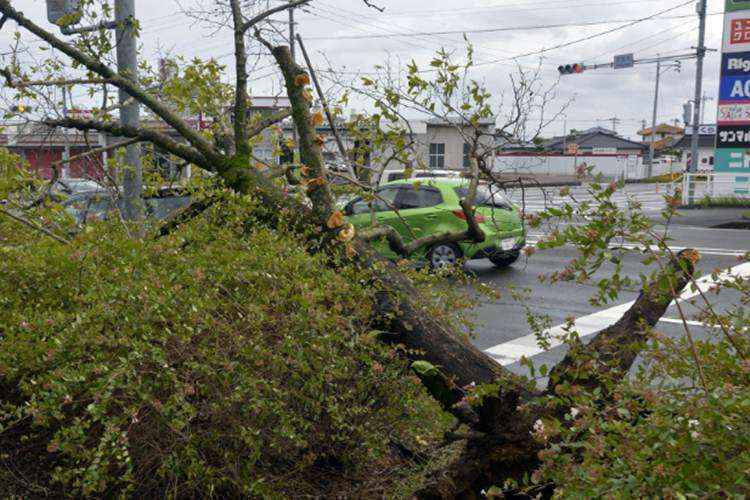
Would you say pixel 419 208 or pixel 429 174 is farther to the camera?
pixel 419 208

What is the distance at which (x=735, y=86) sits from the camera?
23.9 meters

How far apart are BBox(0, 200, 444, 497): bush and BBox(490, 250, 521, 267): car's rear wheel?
376 inches

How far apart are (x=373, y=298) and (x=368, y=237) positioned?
716mm

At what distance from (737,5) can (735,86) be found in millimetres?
2361

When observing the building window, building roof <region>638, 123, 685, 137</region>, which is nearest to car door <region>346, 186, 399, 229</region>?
the building window

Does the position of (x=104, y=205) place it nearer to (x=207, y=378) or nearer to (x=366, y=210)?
(x=207, y=378)

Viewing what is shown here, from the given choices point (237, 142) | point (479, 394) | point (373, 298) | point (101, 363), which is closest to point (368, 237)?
point (373, 298)

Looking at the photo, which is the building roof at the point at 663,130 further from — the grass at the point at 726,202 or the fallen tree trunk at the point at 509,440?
the fallen tree trunk at the point at 509,440

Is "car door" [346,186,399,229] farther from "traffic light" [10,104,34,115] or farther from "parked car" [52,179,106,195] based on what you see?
"traffic light" [10,104,34,115]

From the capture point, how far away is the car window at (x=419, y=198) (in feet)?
41.8

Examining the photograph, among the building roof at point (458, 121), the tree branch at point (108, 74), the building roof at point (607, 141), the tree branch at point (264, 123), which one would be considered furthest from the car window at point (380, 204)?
the building roof at point (607, 141)

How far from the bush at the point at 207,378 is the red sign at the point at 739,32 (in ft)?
76.4

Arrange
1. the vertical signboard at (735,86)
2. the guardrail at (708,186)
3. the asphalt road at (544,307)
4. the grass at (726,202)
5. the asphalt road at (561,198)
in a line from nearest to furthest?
the asphalt road at (561,198) → the asphalt road at (544,307) → the vertical signboard at (735,86) → the grass at (726,202) → the guardrail at (708,186)

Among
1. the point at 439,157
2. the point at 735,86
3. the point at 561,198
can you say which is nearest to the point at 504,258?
the point at 561,198
